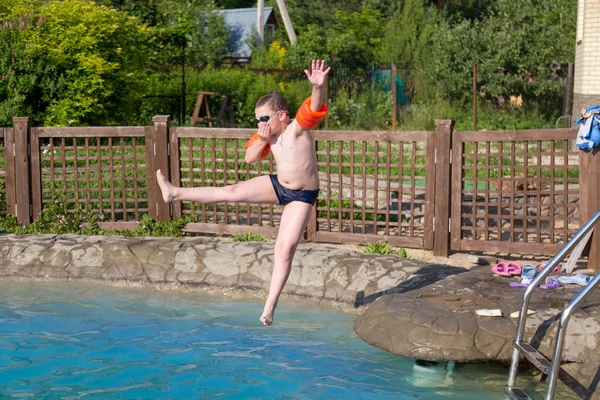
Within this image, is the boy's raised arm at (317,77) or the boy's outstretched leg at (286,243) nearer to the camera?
the boy's raised arm at (317,77)

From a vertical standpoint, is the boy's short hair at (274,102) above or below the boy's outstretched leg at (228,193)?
above

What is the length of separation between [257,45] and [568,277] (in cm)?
2885

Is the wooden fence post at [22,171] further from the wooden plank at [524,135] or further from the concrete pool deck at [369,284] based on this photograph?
the wooden plank at [524,135]

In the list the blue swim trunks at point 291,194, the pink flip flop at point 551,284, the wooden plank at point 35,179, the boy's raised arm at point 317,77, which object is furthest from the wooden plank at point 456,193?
the wooden plank at point 35,179

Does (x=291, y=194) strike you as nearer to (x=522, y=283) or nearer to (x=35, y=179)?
(x=522, y=283)

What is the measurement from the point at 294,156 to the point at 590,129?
3899mm

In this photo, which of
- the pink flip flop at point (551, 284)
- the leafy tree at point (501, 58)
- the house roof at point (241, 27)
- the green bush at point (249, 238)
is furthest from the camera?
the house roof at point (241, 27)

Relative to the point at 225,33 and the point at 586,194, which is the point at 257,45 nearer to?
the point at 225,33

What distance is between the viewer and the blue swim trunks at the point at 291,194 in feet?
21.5

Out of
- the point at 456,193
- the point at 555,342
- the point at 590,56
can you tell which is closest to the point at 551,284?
the point at 555,342

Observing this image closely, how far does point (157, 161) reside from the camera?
Result: 1108cm

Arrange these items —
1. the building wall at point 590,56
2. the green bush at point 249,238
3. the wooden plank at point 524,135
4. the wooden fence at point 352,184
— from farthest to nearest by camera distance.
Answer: the building wall at point 590,56, the green bush at point 249,238, the wooden fence at point 352,184, the wooden plank at point 524,135

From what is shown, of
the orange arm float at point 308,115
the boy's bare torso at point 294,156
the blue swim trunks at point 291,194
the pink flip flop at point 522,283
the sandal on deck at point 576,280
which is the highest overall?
the orange arm float at point 308,115

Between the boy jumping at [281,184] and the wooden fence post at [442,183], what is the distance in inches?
135
